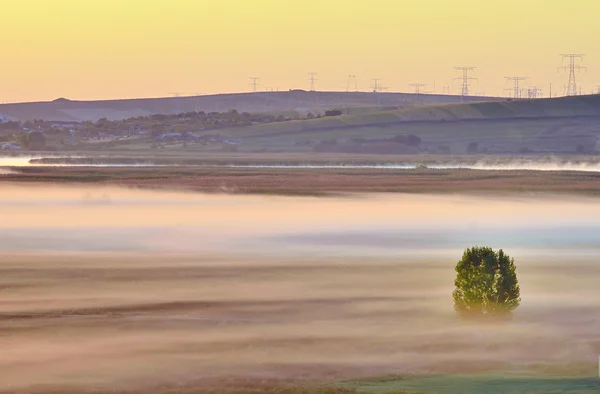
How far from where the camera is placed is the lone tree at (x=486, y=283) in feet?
128

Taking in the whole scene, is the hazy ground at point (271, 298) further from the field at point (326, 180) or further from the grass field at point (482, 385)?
the field at point (326, 180)

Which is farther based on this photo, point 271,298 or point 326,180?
point 326,180

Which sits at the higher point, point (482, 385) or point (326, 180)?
point (482, 385)

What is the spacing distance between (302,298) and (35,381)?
51.3 feet

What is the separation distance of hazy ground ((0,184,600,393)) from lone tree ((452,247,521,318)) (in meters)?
0.68

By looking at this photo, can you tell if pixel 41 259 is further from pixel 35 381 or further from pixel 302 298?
pixel 35 381

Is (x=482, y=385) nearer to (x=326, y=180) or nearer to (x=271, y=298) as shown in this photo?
(x=271, y=298)

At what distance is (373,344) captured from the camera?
36.0 meters

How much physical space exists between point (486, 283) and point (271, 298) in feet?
26.6

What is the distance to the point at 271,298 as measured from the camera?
4512 cm

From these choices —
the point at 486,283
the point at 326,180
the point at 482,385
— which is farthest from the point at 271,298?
the point at 326,180

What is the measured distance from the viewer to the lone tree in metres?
39.1

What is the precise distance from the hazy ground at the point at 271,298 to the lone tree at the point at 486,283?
0.68 meters

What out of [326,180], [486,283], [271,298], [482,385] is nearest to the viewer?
[482,385]
